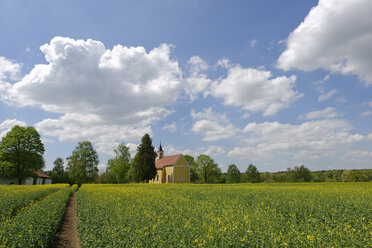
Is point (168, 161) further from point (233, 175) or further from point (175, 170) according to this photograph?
point (233, 175)

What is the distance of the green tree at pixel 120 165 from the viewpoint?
71.1 metres

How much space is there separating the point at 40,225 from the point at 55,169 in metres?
95.7

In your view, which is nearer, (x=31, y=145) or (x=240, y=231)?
(x=240, y=231)

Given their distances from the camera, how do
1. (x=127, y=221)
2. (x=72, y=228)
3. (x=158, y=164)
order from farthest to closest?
1. (x=158, y=164)
2. (x=72, y=228)
3. (x=127, y=221)

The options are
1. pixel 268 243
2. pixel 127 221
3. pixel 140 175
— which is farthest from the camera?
pixel 140 175

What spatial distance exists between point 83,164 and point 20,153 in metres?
19.7

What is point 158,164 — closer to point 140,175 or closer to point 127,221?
point 140,175

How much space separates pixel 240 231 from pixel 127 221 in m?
4.56

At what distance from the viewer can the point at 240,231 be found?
22.6ft

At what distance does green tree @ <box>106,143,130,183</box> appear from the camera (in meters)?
71.1

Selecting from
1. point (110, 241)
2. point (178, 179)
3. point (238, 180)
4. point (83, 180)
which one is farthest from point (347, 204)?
point (238, 180)

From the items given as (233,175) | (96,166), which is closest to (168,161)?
(96,166)

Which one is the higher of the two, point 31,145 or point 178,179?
point 31,145

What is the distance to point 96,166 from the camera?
6725 cm
